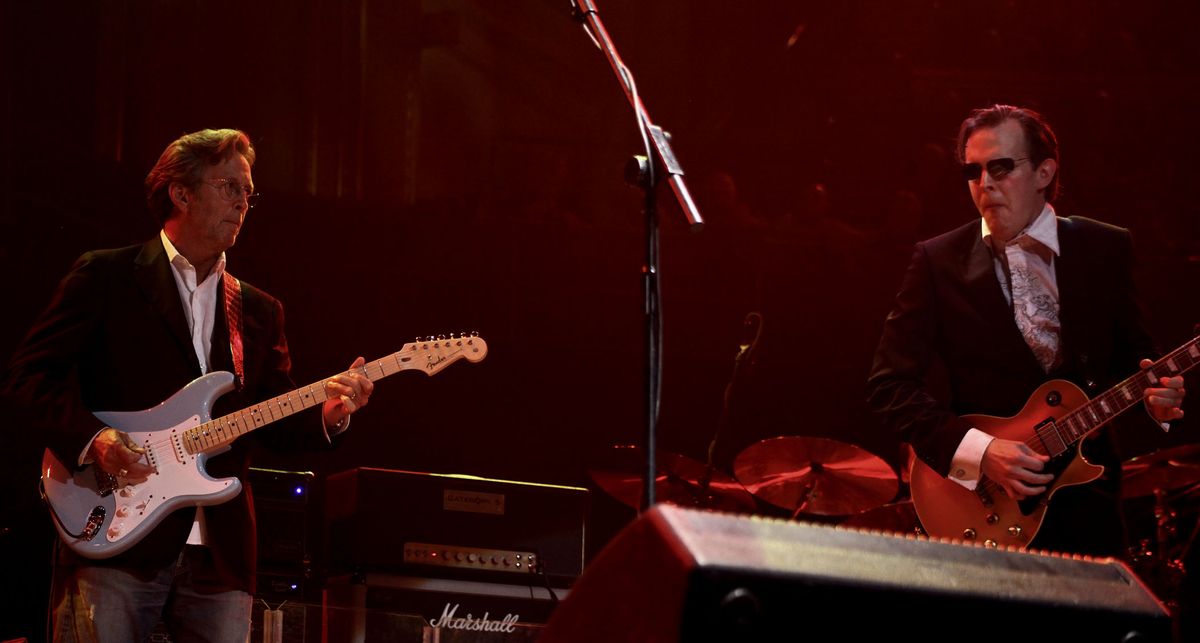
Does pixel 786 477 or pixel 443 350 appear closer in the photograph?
pixel 443 350

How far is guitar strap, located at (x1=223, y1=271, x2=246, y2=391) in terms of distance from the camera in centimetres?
383

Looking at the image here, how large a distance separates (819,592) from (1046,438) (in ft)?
7.58

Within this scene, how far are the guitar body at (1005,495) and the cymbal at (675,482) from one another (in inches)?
53.4

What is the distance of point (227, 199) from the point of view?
3.99m

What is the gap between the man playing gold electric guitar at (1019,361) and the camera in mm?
3314

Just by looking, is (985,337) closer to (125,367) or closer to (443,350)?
(443,350)

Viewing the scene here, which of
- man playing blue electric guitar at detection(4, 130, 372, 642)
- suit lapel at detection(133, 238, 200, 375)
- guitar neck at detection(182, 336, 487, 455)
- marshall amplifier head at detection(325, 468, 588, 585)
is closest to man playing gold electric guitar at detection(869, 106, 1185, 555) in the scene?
marshall amplifier head at detection(325, 468, 588, 585)

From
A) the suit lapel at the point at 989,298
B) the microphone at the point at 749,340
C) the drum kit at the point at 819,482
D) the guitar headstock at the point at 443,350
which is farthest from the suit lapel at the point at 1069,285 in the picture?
the guitar headstock at the point at 443,350

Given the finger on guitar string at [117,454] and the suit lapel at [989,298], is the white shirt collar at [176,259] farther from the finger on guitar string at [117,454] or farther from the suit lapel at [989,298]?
the suit lapel at [989,298]

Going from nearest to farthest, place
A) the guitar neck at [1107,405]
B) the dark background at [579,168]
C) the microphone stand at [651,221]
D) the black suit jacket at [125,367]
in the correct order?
the microphone stand at [651,221]
the guitar neck at [1107,405]
the black suit jacket at [125,367]
the dark background at [579,168]

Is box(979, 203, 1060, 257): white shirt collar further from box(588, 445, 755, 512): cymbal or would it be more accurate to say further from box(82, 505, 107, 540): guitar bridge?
box(82, 505, 107, 540): guitar bridge

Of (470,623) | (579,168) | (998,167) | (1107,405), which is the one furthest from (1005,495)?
(579,168)

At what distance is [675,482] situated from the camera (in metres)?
4.87

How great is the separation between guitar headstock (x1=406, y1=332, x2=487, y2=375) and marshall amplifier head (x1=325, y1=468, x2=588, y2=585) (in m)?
0.43
